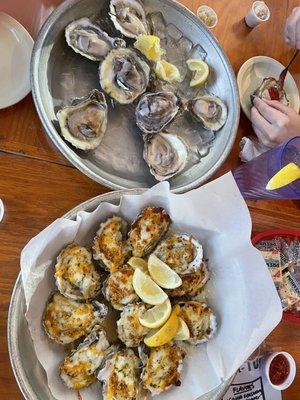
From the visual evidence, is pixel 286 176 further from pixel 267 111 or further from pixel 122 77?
pixel 122 77

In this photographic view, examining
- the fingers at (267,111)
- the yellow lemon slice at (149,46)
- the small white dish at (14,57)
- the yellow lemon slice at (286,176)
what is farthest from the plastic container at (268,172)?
the small white dish at (14,57)

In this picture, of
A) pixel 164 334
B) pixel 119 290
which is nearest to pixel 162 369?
pixel 164 334

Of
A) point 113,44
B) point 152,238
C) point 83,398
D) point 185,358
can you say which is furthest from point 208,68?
→ point 83,398

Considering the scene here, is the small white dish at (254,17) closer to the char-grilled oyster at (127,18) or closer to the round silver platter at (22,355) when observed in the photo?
the char-grilled oyster at (127,18)

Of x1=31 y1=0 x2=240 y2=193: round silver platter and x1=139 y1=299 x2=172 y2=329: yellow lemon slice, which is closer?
x1=139 y1=299 x2=172 y2=329: yellow lemon slice

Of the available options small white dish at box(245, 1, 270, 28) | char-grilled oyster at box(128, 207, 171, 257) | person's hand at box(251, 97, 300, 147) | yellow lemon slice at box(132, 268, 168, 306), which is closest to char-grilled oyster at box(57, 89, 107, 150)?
char-grilled oyster at box(128, 207, 171, 257)

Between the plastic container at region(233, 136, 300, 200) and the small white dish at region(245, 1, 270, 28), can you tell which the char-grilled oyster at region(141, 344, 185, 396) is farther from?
the small white dish at region(245, 1, 270, 28)

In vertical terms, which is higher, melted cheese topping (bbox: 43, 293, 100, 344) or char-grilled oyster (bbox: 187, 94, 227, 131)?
char-grilled oyster (bbox: 187, 94, 227, 131)
